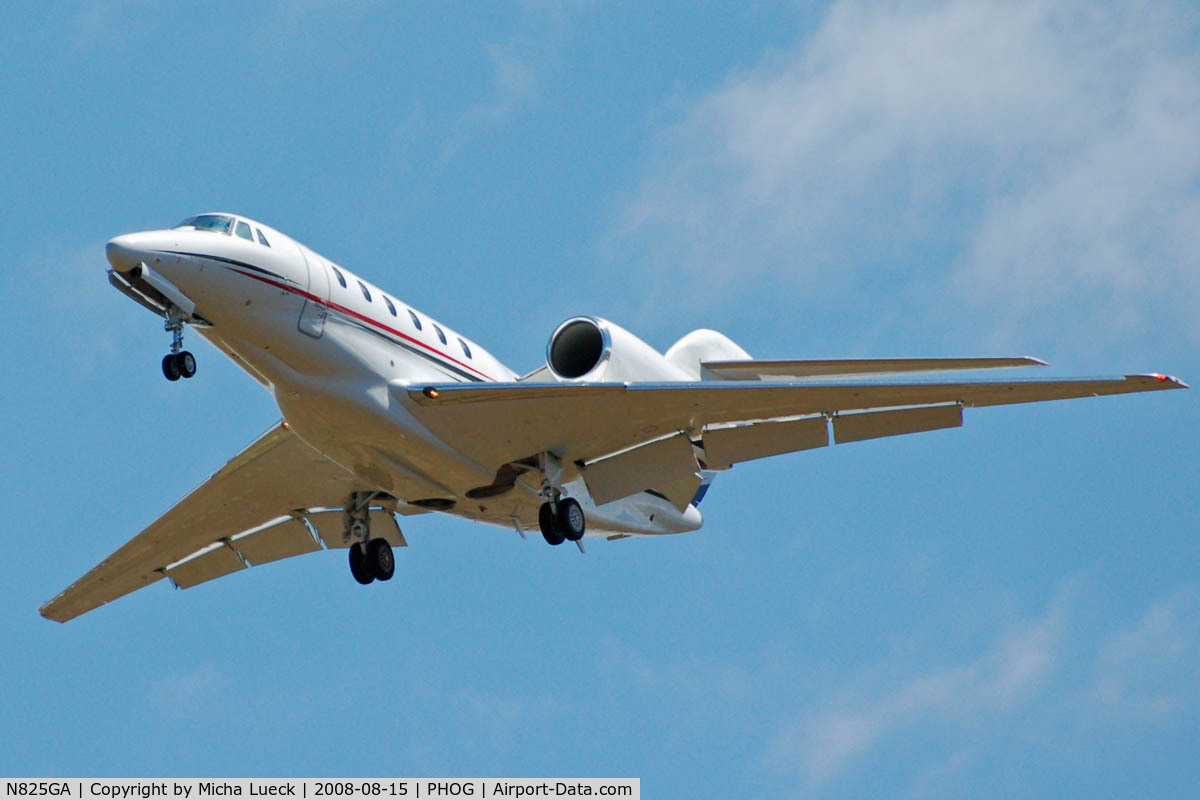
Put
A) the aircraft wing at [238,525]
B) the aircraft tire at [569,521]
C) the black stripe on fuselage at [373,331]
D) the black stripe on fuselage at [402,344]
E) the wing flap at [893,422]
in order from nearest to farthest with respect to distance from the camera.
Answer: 1. the black stripe on fuselage at [373,331]
2. the black stripe on fuselage at [402,344]
3. the wing flap at [893,422]
4. the aircraft tire at [569,521]
5. the aircraft wing at [238,525]

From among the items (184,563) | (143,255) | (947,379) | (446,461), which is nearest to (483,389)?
(446,461)

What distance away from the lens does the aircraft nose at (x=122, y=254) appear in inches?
695

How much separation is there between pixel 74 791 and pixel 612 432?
7.76 meters

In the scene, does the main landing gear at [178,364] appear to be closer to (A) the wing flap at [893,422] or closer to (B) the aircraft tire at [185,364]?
(B) the aircraft tire at [185,364]

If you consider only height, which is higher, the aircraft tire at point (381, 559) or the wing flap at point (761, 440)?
the wing flap at point (761, 440)

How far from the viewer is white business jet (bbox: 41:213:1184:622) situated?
1877 cm

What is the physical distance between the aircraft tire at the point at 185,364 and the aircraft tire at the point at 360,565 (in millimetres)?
5209

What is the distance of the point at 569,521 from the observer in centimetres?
2111

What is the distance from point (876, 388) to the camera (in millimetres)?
19703

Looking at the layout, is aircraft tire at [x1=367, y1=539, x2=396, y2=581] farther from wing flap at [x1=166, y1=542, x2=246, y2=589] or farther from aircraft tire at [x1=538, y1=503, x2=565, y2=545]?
wing flap at [x1=166, y1=542, x2=246, y2=589]

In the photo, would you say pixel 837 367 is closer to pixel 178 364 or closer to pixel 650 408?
pixel 650 408

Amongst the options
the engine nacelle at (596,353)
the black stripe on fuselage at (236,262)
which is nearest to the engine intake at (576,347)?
the engine nacelle at (596,353)

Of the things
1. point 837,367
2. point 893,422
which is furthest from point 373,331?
point 893,422

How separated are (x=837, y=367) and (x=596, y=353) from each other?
3.28 metres
